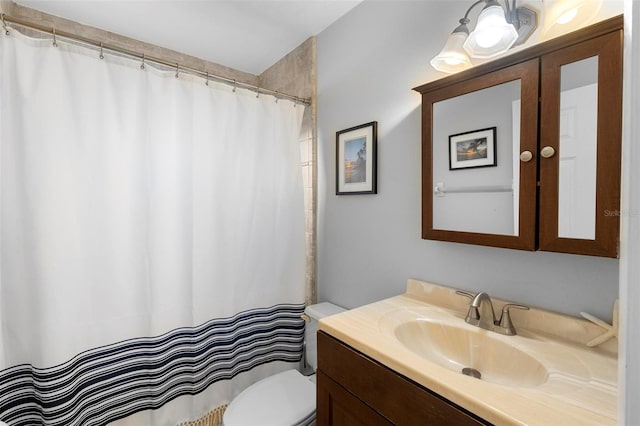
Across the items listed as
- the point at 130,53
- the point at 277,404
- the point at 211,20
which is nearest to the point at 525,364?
the point at 277,404

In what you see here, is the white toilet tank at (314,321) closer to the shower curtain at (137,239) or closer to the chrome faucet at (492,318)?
the shower curtain at (137,239)

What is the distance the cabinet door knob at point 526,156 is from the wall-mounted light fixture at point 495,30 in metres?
0.35

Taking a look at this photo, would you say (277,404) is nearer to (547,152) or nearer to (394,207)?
(394,207)

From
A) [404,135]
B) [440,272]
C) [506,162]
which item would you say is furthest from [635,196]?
[404,135]

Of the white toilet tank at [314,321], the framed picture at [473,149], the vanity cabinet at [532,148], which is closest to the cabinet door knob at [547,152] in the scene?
the vanity cabinet at [532,148]

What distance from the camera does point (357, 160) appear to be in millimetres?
1531

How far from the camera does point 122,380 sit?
1308 mm

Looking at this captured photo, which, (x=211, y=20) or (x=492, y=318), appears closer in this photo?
(x=492, y=318)

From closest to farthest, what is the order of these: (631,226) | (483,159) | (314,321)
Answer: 1. (631,226)
2. (483,159)
3. (314,321)

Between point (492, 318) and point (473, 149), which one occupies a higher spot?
point (473, 149)

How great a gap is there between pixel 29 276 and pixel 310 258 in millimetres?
1306

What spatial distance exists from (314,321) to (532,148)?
1.31m

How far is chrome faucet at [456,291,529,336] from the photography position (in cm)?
93

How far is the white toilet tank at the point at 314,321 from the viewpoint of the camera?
1598 mm
